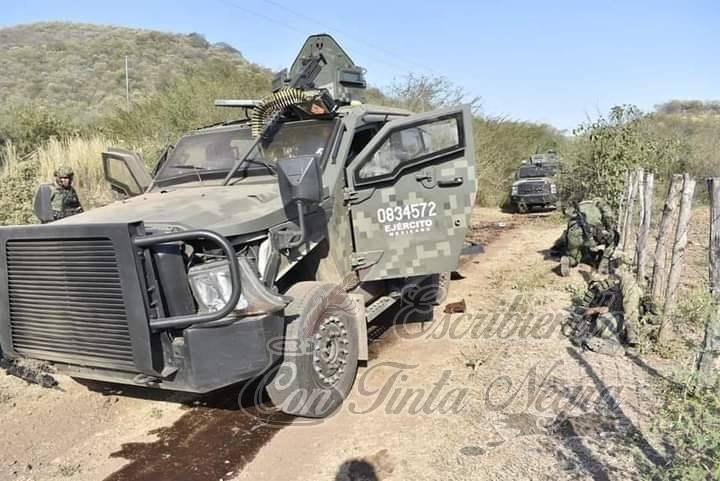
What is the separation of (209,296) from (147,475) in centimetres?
112

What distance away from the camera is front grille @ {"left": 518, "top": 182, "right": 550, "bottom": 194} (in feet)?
52.8

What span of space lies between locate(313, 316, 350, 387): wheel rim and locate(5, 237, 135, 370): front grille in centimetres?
122

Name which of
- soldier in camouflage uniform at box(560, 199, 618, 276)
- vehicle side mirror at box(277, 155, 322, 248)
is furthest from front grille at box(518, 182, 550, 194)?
vehicle side mirror at box(277, 155, 322, 248)

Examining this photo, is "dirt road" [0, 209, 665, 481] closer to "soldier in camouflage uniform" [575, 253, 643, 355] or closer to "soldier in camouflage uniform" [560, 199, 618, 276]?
"soldier in camouflage uniform" [575, 253, 643, 355]

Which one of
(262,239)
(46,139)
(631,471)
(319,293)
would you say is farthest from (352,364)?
(46,139)

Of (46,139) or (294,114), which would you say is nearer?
(294,114)

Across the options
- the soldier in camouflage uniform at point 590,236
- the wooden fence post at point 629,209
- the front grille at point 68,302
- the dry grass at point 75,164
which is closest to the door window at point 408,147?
the front grille at point 68,302

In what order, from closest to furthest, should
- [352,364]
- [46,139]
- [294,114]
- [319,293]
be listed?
[319,293]
[352,364]
[294,114]
[46,139]

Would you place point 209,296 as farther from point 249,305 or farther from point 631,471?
point 631,471

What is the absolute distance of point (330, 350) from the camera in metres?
3.98

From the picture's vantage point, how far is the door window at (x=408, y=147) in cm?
477

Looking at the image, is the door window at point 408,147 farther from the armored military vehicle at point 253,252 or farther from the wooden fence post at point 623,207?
the wooden fence post at point 623,207

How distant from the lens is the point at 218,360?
3184 millimetres

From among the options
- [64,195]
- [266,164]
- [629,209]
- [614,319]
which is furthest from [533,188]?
[266,164]
